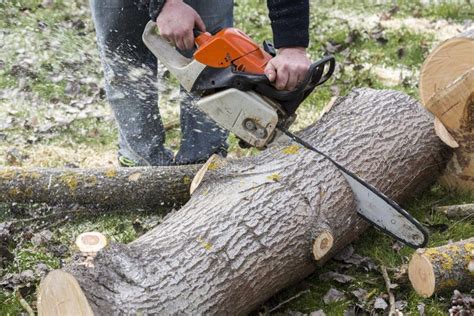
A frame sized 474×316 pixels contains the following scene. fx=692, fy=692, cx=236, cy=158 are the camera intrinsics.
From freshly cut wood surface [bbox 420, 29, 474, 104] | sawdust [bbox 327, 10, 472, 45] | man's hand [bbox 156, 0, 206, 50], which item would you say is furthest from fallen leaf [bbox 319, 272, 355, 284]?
sawdust [bbox 327, 10, 472, 45]

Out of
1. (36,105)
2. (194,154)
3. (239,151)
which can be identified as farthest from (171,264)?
(36,105)

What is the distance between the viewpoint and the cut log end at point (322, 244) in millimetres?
2992

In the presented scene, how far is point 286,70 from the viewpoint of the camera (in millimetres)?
3189

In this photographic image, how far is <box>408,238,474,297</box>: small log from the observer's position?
2.93 meters

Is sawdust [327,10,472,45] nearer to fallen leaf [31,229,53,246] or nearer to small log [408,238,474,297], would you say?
small log [408,238,474,297]

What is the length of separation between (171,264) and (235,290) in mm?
283

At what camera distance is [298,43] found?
334cm

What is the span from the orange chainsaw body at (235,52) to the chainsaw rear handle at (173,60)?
0.13 m

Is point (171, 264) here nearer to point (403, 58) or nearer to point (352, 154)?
point (352, 154)

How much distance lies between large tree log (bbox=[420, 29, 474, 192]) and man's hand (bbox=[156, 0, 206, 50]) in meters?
1.37

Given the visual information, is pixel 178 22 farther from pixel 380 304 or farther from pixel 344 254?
pixel 380 304

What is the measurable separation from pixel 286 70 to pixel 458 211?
1.27m

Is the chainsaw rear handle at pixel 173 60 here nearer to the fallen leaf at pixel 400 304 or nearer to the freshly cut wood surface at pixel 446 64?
the freshly cut wood surface at pixel 446 64

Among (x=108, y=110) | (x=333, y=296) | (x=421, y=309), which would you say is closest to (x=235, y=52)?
(x=333, y=296)
